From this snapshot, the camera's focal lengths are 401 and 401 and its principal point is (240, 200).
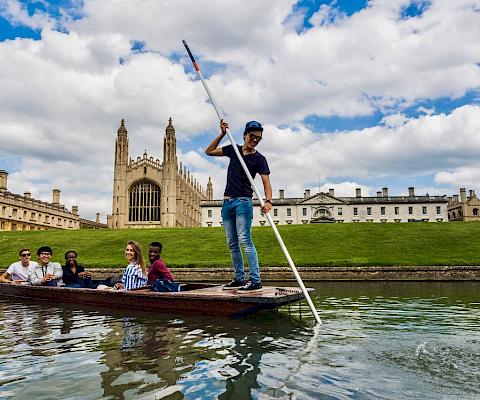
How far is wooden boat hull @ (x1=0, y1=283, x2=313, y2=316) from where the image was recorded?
7060 mm

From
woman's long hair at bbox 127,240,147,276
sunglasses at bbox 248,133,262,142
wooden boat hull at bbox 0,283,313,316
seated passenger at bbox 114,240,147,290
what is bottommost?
wooden boat hull at bbox 0,283,313,316

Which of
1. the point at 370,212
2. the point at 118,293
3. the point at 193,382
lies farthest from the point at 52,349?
the point at 370,212

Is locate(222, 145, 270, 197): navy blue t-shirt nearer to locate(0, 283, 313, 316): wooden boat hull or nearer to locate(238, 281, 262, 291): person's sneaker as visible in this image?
locate(238, 281, 262, 291): person's sneaker

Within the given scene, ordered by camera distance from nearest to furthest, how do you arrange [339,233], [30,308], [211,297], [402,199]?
[211,297], [30,308], [339,233], [402,199]

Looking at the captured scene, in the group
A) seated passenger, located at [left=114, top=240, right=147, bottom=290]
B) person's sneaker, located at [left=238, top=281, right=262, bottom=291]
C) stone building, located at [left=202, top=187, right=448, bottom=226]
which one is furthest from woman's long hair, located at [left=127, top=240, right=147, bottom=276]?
stone building, located at [left=202, top=187, right=448, bottom=226]

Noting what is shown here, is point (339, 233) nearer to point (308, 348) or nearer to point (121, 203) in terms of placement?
point (308, 348)

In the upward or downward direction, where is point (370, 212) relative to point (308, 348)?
upward

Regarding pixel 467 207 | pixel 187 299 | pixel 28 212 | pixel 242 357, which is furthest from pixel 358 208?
pixel 242 357

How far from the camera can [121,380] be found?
4.06 metres

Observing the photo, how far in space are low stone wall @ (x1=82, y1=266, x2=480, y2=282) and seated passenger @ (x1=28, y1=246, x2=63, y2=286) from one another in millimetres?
10554

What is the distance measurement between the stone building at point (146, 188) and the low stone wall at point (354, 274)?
191ft

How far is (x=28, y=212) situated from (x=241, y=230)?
78655mm

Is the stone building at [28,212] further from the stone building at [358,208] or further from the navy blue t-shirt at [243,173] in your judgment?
the navy blue t-shirt at [243,173]

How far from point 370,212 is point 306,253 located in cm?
6313
